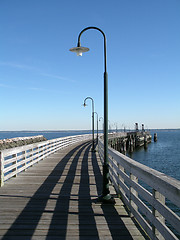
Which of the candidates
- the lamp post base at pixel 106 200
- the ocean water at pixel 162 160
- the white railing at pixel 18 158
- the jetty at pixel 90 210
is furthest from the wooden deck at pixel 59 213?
the ocean water at pixel 162 160

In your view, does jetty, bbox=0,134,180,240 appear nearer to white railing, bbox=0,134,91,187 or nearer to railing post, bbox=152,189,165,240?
railing post, bbox=152,189,165,240

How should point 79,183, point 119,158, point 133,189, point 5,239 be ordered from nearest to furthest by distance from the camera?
point 5,239 → point 133,189 → point 119,158 → point 79,183

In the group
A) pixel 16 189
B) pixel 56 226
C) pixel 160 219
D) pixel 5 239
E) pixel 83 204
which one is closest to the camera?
pixel 160 219

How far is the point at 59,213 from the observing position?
498 centimetres

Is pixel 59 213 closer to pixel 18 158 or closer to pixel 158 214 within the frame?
pixel 158 214

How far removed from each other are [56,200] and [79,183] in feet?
6.54

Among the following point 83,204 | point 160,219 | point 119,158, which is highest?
point 119,158

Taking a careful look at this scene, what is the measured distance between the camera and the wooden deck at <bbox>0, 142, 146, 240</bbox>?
4012 millimetres

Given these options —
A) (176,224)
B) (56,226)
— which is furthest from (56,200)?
(176,224)

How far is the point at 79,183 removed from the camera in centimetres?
784

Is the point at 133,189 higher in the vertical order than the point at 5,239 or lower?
higher

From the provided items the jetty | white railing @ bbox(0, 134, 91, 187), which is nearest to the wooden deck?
the jetty

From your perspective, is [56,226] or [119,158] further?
[119,158]

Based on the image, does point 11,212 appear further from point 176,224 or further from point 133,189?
point 176,224
